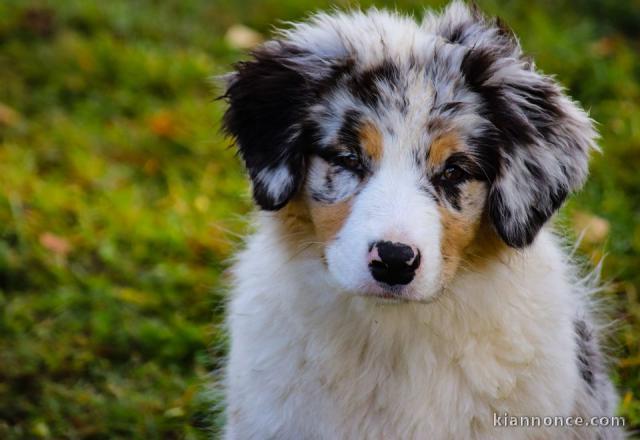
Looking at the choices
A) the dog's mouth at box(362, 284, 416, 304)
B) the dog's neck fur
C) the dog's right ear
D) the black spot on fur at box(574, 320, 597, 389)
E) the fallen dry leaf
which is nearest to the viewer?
the dog's mouth at box(362, 284, 416, 304)

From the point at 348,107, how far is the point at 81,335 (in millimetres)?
2478

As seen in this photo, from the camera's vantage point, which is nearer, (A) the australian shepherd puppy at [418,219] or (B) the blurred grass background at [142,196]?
(A) the australian shepherd puppy at [418,219]

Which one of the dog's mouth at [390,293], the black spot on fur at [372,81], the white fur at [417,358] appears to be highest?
the black spot on fur at [372,81]

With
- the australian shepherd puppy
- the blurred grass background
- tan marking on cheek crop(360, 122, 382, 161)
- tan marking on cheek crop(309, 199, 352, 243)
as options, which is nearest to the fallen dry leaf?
the blurred grass background

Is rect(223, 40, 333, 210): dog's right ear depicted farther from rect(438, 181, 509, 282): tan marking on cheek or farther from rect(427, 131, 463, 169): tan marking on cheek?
rect(438, 181, 509, 282): tan marking on cheek

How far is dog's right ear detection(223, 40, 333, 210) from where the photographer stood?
3.49 m

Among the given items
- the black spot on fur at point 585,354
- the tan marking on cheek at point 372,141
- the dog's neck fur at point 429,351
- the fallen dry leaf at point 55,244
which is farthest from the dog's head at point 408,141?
the fallen dry leaf at point 55,244

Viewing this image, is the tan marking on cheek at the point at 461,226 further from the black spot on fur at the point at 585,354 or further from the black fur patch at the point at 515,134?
the black spot on fur at the point at 585,354

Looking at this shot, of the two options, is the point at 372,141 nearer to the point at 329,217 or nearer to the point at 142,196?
the point at 329,217

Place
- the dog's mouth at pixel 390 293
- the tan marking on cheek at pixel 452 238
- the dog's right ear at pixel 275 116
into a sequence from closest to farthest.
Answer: the dog's mouth at pixel 390 293
the tan marking on cheek at pixel 452 238
the dog's right ear at pixel 275 116

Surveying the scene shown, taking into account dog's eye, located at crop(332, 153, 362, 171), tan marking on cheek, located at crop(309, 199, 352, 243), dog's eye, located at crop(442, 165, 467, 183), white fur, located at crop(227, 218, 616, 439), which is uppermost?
dog's eye, located at crop(442, 165, 467, 183)

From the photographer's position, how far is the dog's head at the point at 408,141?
3.29 m

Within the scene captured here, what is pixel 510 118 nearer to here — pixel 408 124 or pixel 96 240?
pixel 408 124

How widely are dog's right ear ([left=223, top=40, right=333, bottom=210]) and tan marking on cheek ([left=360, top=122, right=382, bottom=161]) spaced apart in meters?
0.25
